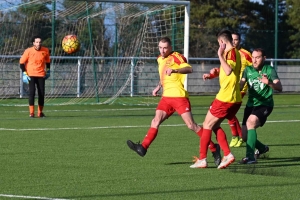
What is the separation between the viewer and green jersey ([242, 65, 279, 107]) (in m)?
11.0

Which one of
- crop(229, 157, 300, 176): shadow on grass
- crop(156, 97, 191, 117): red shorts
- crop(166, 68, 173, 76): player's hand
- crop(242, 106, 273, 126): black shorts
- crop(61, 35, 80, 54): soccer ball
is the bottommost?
crop(229, 157, 300, 176): shadow on grass

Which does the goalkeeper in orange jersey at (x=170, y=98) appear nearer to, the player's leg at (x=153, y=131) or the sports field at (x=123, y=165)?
the player's leg at (x=153, y=131)

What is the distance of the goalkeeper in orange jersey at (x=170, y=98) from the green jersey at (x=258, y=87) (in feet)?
2.73

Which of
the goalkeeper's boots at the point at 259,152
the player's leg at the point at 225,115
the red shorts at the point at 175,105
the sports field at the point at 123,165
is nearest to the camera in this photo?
the sports field at the point at 123,165

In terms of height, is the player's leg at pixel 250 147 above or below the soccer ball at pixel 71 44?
below

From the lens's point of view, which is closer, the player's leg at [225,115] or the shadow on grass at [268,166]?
the shadow on grass at [268,166]

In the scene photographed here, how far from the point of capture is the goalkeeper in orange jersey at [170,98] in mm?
10781

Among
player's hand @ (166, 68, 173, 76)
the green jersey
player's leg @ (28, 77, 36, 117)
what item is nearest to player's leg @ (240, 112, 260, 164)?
the green jersey

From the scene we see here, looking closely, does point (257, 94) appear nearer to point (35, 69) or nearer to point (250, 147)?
point (250, 147)

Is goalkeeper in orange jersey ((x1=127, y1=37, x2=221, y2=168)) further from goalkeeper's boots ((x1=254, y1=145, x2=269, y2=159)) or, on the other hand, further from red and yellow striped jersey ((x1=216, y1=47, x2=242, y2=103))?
goalkeeper's boots ((x1=254, y1=145, x2=269, y2=159))

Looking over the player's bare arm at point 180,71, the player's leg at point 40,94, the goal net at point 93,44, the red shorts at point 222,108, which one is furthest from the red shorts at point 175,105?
the goal net at point 93,44

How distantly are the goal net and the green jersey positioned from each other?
12.4 meters

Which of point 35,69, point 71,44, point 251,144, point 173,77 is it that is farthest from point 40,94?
point 251,144

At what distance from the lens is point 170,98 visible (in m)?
11.1
